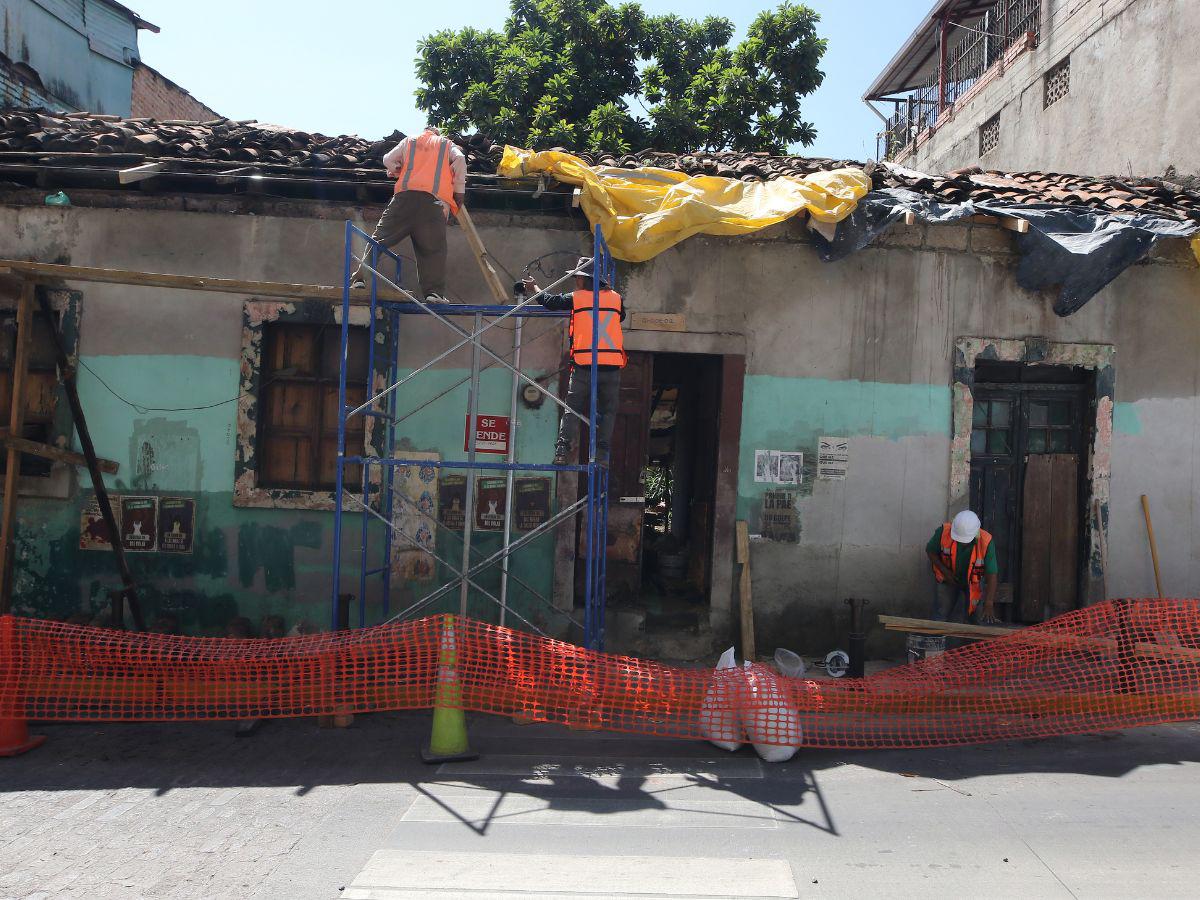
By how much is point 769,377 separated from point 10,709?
6158 mm

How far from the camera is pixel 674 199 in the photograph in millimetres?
7711

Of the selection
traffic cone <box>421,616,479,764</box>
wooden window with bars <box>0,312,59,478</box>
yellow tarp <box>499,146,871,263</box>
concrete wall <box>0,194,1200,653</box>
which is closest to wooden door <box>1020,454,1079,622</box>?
concrete wall <box>0,194,1200,653</box>

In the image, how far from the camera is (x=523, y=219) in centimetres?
823

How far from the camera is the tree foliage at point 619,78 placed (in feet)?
55.1

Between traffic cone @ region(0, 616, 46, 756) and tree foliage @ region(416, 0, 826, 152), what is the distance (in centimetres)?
1238

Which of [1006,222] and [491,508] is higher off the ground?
[1006,222]

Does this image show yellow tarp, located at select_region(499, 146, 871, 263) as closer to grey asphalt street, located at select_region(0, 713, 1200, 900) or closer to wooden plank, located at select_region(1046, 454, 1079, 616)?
wooden plank, located at select_region(1046, 454, 1079, 616)

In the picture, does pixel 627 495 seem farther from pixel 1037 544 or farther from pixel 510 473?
pixel 1037 544

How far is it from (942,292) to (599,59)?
1137cm

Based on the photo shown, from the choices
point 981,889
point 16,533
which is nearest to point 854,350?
point 981,889

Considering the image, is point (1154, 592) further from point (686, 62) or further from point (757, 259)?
point (686, 62)

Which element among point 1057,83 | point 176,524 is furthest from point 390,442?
point 1057,83

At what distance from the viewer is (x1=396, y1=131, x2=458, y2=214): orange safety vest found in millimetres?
6934

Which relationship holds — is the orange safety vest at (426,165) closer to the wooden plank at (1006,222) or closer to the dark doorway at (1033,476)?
the wooden plank at (1006,222)
